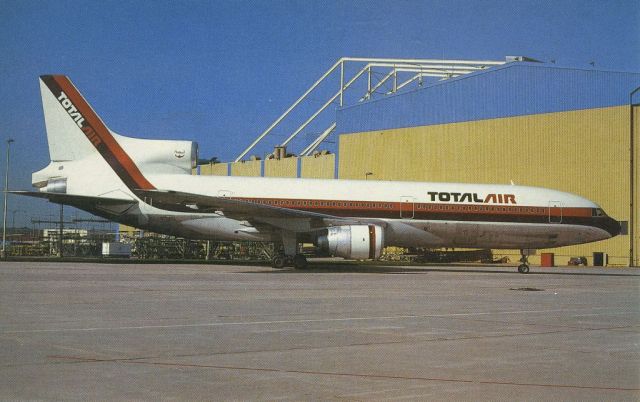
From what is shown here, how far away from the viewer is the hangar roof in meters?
50.8

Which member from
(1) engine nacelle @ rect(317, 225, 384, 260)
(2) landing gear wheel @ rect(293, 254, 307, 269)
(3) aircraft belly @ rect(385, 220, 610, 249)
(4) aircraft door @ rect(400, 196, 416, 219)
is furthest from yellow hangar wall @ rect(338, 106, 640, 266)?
(2) landing gear wheel @ rect(293, 254, 307, 269)

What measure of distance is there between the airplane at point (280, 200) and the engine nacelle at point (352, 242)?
2.72 m

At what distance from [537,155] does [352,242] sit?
104 feet

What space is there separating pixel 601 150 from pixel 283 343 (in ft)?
155

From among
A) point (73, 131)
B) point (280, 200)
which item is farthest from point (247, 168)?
point (280, 200)

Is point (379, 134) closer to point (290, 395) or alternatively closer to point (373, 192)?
point (373, 192)

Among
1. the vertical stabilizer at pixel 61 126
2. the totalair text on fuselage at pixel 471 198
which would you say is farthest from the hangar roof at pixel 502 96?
the vertical stabilizer at pixel 61 126

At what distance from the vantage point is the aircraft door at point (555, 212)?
33.1m

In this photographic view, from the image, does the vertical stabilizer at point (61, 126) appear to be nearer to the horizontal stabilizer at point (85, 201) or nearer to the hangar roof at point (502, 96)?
the horizontal stabilizer at point (85, 201)

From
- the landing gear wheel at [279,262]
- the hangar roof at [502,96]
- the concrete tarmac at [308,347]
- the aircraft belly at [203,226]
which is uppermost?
the hangar roof at [502,96]

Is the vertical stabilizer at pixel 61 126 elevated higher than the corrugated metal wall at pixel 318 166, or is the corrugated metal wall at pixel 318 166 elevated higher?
the corrugated metal wall at pixel 318 166

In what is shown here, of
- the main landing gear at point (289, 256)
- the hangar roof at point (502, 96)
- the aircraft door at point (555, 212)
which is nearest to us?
the main landing gear at point (289, 256)

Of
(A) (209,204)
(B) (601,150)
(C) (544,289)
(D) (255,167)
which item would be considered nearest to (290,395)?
(C) (544,289)

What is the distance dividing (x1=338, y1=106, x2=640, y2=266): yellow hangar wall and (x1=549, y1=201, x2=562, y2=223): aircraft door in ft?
63.3
